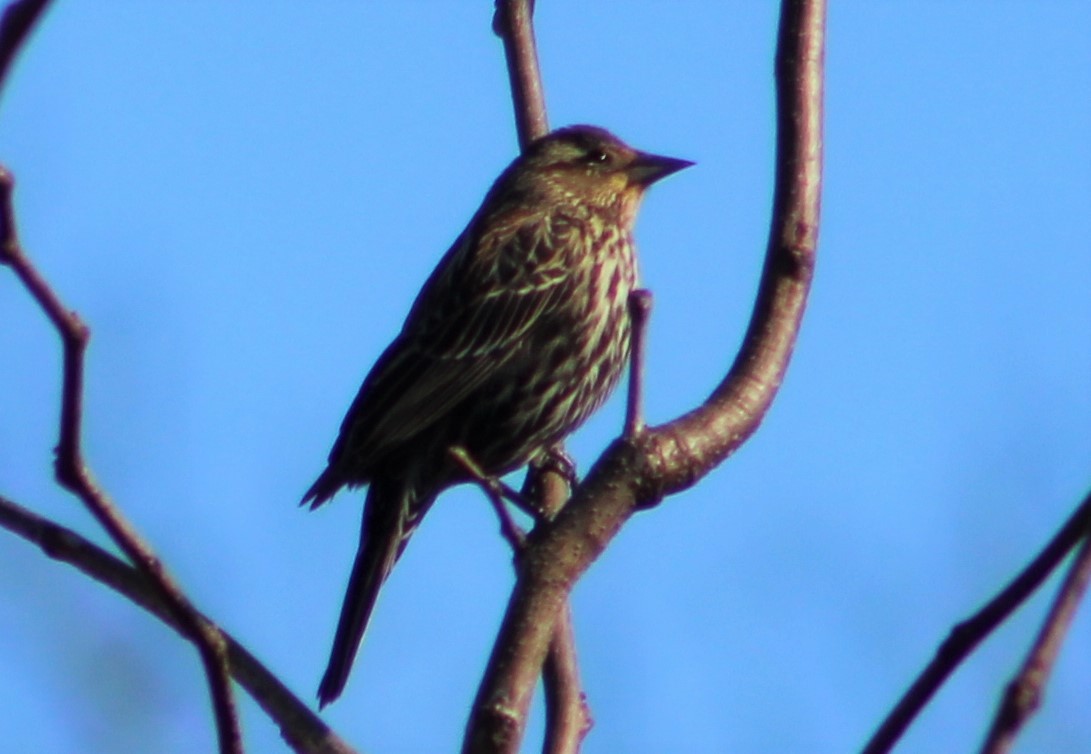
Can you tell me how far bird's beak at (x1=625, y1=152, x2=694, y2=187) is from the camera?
6.53 metres

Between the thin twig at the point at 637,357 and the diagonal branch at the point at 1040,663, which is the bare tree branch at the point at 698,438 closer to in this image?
the thin twig at the point at 637,357

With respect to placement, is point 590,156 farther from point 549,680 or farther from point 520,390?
point 549,680

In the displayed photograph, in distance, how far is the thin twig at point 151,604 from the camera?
277 centimetres

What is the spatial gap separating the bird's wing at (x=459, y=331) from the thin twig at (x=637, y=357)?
265 centimetres

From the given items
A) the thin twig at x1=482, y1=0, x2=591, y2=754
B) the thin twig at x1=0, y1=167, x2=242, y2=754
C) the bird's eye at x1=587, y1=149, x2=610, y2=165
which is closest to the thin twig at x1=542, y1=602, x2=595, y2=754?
the thin twig at x1=482, y1=0, x2=591, y2=754

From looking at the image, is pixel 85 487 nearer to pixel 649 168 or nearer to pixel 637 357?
pixel 637 357

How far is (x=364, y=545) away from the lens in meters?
5.47

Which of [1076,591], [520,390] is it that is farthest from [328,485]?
[1076,591]

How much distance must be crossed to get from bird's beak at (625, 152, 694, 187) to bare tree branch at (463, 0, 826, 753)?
2857 mm

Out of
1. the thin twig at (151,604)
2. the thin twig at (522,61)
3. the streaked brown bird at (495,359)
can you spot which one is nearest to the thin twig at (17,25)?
the thin twig at (151,604)

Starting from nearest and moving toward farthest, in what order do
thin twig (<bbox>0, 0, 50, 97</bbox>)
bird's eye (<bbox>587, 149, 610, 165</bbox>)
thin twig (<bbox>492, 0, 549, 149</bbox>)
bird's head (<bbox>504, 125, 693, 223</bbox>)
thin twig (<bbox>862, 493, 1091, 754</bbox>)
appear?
thin twig (<bbox>0, 0, 50, 97</bbox>) → thin twig (<bbox>862, 493, 1091, 754</bbox>) → thin twig (<bbox>492, 0, 549, 149</bbox>) → bird's head (<bbox>504, 125, 693, 223</bbox>) → bird's eye (<bbox>587, 149, 610, 165</bbox>)

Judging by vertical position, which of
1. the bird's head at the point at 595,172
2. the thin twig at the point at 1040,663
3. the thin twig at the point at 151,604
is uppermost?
the bird's head at the point at 595,172

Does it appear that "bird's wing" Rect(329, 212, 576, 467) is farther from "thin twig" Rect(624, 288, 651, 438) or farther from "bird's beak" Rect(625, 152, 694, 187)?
"thin twig" Rect(624, 288, 651, 438)

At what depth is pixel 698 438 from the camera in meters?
3.08
